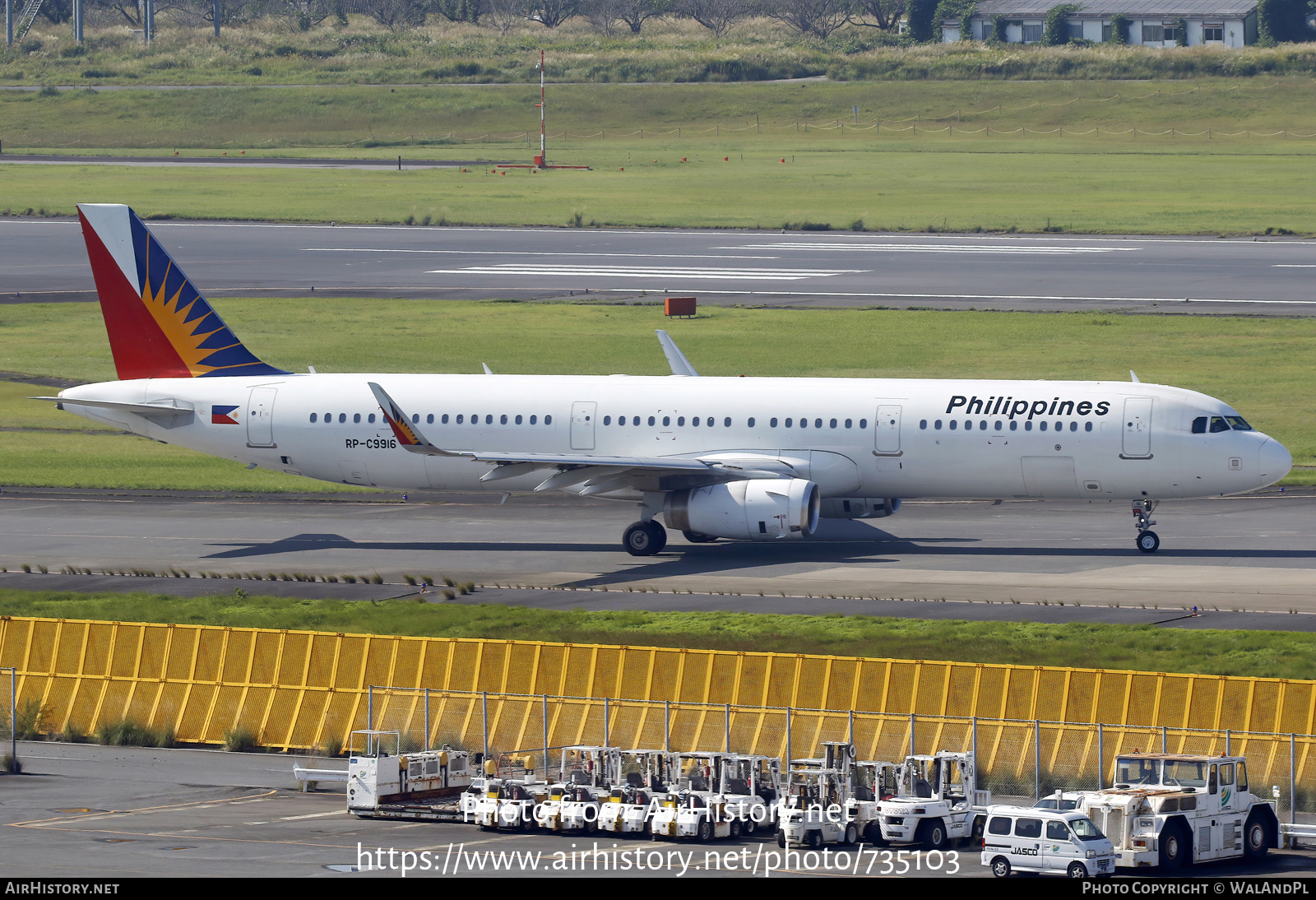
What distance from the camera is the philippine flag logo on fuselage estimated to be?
57750 mm

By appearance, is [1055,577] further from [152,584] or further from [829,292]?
[829,292]

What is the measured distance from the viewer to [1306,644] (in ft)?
134

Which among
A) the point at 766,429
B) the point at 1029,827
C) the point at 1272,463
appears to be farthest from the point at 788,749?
the point at 1272,463

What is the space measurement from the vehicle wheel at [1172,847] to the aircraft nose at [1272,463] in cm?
2481

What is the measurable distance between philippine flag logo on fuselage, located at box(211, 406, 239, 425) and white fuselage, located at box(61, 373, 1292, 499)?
6 cm

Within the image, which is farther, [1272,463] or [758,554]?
[758,554]

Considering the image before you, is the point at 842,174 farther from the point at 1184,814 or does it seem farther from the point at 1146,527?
the point at 1184,814

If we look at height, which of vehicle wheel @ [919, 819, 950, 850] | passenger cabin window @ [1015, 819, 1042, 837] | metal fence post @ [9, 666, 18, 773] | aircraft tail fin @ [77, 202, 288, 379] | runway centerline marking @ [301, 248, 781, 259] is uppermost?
aircraft tail fin @ [77, 202, 288, 379]

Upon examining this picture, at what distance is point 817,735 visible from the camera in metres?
36.3

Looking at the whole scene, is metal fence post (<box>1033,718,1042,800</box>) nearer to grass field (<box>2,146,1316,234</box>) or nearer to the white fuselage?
the white fuselage

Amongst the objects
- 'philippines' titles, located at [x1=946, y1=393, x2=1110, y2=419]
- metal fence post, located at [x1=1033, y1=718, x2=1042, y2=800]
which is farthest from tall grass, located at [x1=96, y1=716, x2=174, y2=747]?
'philippines' titles, located at [x1=946, y1=393, x2=1110, y2=419]

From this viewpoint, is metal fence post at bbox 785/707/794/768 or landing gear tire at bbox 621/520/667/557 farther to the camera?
landing gear tire at bbox 621/520/667/557

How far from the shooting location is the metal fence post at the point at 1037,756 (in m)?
33.8

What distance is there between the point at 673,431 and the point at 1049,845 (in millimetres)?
28364
